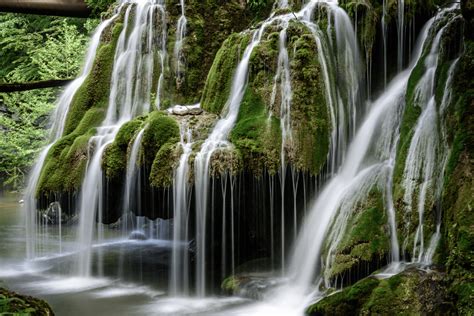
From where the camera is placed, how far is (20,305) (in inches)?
179

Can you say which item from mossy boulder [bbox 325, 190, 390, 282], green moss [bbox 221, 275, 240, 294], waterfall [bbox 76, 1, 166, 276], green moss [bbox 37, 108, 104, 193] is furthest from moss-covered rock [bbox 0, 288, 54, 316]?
waterfall [bbox 76, 1, 166, 276]

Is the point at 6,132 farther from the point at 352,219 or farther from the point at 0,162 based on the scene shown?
the point at 352,219

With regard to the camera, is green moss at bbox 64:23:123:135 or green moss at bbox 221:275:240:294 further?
green moss at bbox 64:23:123:135

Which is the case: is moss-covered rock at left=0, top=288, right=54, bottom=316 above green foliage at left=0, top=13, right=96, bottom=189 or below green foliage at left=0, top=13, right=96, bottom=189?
below

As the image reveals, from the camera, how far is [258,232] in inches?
375

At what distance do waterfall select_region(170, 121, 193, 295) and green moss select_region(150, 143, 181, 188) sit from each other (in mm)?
98

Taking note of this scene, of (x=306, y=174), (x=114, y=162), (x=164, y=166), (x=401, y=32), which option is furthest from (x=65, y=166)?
(x=401, y=32)

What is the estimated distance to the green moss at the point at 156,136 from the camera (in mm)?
9398

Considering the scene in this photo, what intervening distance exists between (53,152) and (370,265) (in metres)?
6.73

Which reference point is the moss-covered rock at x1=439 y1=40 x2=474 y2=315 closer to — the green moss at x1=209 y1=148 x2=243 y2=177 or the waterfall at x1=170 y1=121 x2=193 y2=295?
the green moss at x1=209 y1=148 x2=243 y2=177

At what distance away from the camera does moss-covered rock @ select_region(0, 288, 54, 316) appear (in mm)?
4293

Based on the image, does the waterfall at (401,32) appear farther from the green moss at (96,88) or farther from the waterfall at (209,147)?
the green moss at (96,88)

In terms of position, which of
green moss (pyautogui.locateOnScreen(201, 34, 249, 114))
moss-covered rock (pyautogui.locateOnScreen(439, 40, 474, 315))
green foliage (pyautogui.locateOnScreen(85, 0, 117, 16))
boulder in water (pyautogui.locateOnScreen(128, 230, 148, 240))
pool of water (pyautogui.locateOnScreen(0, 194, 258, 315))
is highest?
green foliage (pyautogui.locateOnScreen(85, 0, 117, 16))

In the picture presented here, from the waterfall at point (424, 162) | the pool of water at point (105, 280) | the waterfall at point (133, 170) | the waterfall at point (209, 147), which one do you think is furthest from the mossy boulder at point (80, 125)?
the waterfall at point (424, 162)
